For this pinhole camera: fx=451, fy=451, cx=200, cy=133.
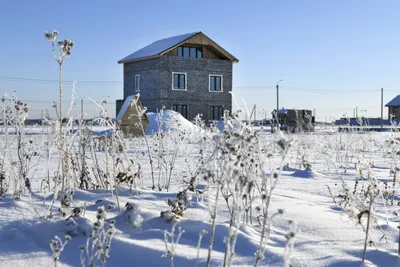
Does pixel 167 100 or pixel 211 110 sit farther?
pixel 211 110

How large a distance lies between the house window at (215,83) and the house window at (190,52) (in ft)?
5.37

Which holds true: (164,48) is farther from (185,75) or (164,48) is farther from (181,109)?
(181,109)

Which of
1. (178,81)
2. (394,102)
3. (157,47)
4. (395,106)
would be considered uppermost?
(157,47)

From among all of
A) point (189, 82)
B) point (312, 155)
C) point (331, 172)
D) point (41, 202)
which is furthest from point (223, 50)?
point (41, 202)

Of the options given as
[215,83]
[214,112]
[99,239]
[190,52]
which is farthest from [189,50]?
[99,239]

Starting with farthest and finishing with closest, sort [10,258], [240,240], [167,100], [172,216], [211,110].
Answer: [211,110], [167,100], [172,216], [240,240], [10,258]

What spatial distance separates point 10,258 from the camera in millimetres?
2672

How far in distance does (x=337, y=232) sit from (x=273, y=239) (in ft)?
1.98

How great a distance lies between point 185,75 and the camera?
1095 inches

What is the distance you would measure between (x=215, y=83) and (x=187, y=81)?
212cm

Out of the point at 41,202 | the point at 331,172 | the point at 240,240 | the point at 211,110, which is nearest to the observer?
the point at 240,240

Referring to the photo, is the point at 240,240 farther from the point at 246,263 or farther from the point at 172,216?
the point at 172,216

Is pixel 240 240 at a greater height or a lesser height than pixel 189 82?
lesser

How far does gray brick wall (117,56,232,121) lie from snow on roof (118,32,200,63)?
0.46 meters
